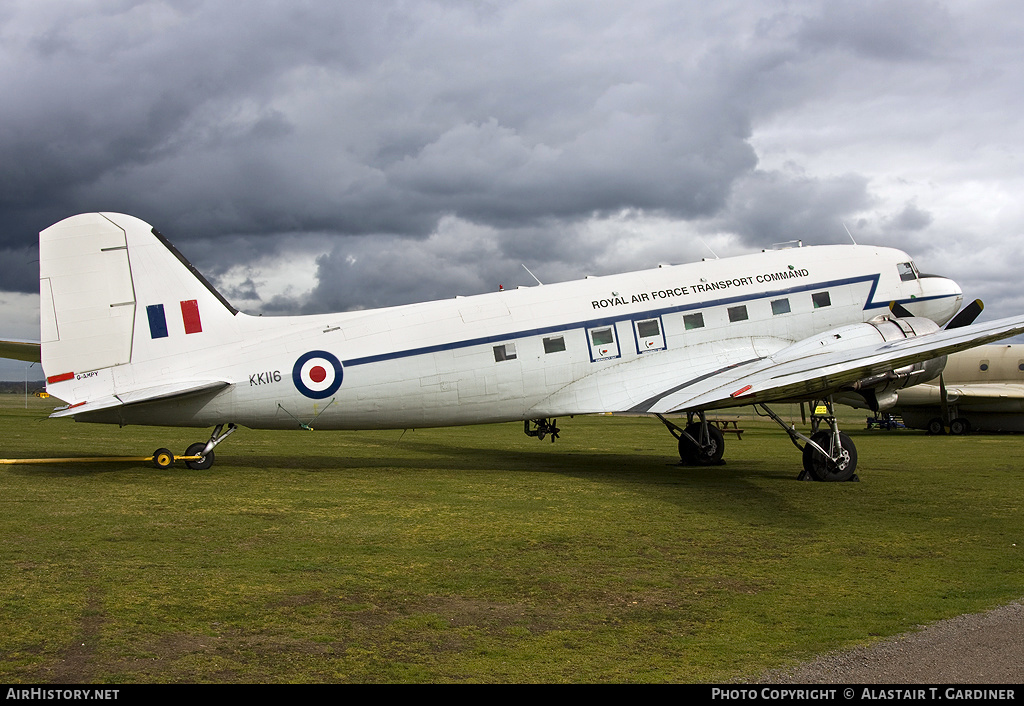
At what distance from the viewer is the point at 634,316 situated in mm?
15641

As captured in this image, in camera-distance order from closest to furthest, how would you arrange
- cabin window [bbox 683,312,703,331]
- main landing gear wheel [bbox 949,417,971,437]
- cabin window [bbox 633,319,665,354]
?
cabin window [bbox 633,319,665,354] < cabin window [bbox 683,312,703,331] < main landing gear wheel [bbox 949,417,971,437]

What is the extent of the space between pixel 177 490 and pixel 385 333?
4572 mm

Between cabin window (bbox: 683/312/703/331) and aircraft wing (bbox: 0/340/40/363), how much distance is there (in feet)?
62.5

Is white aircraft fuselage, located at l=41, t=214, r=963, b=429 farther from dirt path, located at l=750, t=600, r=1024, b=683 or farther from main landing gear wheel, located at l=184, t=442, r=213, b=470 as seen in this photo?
dirt path, located at l=750, t=600, r=1024, b=683

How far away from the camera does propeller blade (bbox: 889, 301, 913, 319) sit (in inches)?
648

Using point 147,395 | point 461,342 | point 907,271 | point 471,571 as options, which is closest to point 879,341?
point 907,271

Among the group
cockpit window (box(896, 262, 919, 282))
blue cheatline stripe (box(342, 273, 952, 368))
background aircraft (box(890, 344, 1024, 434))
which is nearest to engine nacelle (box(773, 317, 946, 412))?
blue cheatline stripe (box(342, 273, 952, 368))

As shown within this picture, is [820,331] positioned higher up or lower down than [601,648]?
higher up

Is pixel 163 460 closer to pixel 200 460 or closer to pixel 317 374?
pixel 200 460

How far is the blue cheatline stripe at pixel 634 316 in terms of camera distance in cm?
1476

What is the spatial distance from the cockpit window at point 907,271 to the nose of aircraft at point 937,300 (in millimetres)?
200

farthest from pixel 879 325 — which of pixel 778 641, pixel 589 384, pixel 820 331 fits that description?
pixel 778 641
